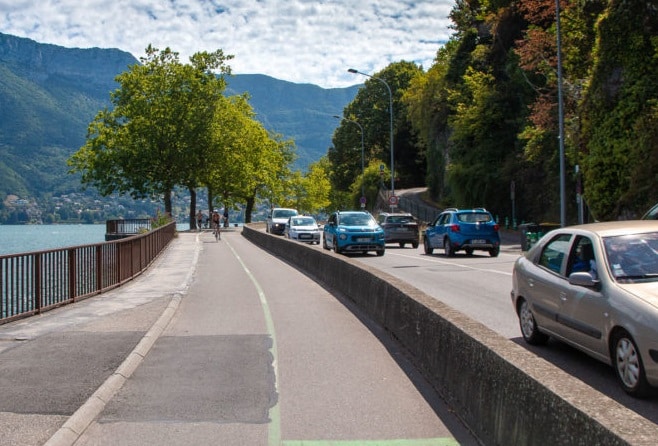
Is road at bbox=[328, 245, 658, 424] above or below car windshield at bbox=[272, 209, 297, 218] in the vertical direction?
below

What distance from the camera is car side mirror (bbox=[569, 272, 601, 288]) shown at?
6.48 meters

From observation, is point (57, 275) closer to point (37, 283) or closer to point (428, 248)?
point (37, 283)

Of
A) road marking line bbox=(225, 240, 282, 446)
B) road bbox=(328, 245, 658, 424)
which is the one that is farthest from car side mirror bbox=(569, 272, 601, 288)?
road marking line bbox=(225, 240, 282, 446)

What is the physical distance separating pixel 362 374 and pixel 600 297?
2.52m

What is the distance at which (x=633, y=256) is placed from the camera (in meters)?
6.72

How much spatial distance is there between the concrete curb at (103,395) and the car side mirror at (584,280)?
14.6 feet

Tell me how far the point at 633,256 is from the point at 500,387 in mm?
2781

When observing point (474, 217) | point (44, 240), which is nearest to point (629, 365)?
point (474, 217)

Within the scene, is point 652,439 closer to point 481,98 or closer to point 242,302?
point 242,302

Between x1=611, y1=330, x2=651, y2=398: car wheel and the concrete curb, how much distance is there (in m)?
4.50

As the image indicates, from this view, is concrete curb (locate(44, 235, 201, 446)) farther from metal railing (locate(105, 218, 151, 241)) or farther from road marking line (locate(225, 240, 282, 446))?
metal railing (locate(105, 218, 151, 241))

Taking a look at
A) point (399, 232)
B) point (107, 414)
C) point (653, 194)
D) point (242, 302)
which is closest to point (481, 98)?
point (399, 232)

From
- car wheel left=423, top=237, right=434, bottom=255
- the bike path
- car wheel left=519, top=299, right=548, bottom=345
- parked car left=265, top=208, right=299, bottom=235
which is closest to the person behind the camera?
the bike path

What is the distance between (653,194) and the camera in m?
23.9
